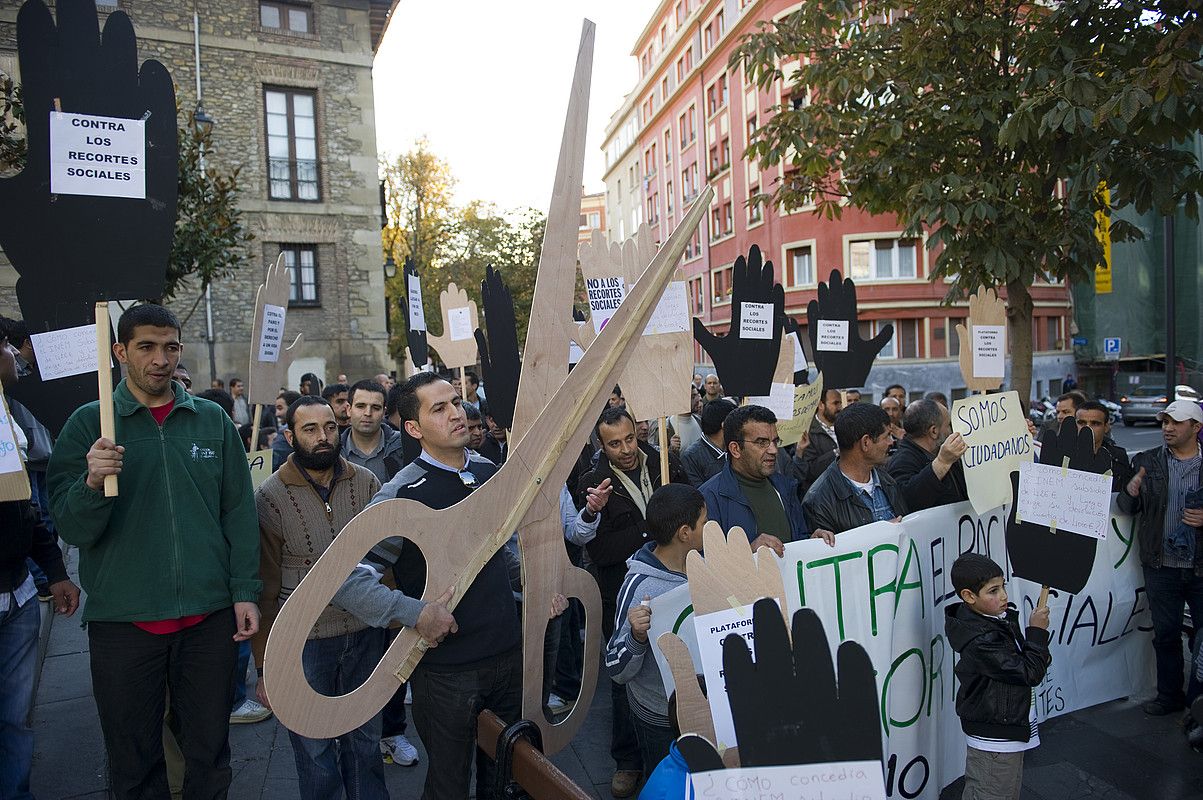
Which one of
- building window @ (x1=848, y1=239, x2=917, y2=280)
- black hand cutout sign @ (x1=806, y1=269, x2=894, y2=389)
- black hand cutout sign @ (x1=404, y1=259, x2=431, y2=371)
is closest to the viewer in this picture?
black hand cutout sign @ (x1=806, y1=269, x2=894, y2=389)

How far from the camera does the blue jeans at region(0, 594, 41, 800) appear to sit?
→ 3201 millimetres

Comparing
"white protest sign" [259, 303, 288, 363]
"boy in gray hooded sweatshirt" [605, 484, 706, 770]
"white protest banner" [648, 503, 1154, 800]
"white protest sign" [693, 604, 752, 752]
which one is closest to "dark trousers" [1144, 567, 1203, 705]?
"white protest banner" [648, 503, 1154, 800]

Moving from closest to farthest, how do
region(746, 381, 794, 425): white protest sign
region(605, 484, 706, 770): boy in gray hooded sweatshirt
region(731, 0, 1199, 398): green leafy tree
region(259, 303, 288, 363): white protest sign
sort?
region(605, 484, 706, 770): boy in gray hooded sweatshirt, region(259, 303, 288, 363): white protest sign, region(746, 381, 794, 425): white protest sign, region(731, 0, 1199, 398): green leafy tree

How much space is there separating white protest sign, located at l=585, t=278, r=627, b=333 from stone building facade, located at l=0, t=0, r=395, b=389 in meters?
16.8

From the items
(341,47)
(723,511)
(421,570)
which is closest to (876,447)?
(723,511)

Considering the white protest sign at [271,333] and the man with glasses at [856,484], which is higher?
the white protest sign at [271,333]

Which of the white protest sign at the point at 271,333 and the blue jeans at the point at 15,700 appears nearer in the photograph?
the blue jeans at the point at 15,700

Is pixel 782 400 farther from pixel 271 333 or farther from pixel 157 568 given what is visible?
pixel 157 568

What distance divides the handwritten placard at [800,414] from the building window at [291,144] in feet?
55.5

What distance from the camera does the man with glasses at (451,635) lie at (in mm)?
2840

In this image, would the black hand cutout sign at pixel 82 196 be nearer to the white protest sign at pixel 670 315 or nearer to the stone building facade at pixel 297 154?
the white protest sign at pixel 670 315

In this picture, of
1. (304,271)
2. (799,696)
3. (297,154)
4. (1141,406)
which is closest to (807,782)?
(799,696)

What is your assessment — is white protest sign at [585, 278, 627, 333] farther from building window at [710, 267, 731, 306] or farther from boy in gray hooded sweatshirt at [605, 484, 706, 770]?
building window at [710, 267, 731, 306]

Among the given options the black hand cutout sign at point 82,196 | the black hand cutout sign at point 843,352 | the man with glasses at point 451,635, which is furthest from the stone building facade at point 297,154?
the man with glasses at point 451,635
